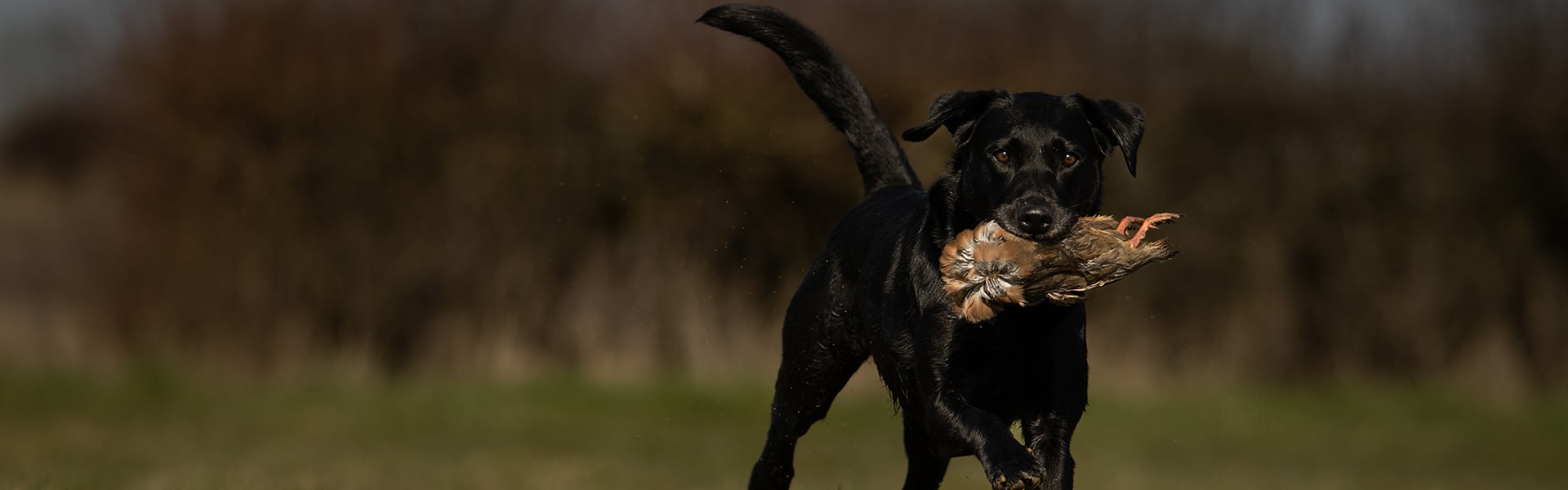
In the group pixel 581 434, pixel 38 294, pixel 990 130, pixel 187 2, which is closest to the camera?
pixel 990 130

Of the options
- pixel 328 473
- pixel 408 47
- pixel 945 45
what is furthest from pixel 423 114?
pixel 328 473

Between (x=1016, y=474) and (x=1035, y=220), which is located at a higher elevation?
(x=1035, y=220)

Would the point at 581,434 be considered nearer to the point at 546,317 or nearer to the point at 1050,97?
the point at 546,317

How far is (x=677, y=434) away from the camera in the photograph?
11.1 m

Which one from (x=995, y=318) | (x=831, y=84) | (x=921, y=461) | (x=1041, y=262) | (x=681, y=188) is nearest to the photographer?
(x=1041, y=262)

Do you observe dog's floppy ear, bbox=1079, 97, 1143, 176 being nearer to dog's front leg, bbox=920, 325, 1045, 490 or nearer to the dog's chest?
the dog's chest

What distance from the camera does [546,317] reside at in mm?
12891

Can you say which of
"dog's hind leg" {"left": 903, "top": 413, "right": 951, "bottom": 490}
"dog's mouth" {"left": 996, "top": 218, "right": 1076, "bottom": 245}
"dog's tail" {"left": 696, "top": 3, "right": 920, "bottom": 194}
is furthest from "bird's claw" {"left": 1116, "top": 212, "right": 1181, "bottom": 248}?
"dog's tail" {"left": 696, "top": 3, "right": 920, "bottom": 194}

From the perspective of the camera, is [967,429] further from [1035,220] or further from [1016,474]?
[1035,220]

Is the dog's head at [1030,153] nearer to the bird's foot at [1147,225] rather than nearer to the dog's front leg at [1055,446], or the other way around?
the bird's foot at [1147,225]

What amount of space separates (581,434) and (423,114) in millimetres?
3139

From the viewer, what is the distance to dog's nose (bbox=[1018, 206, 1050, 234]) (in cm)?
434

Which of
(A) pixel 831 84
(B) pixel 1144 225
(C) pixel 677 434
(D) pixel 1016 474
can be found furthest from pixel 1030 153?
(C) pixel 677 434

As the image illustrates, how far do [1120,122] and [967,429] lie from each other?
3.40ft
